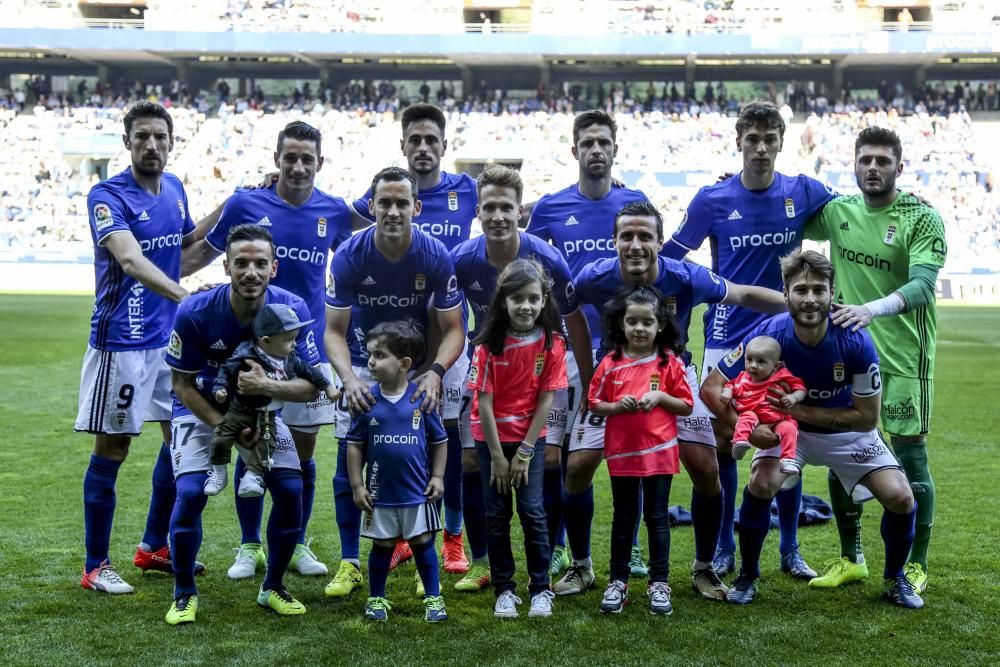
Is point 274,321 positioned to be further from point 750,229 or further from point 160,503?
point 750,229

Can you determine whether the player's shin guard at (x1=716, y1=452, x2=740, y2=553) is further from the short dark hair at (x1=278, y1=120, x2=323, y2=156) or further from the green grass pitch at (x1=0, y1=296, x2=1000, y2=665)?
the short dark hair at (x1=278, y1=120, x2=323, y2=156)

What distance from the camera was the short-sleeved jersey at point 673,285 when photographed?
530 centimetres

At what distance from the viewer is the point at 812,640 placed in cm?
459

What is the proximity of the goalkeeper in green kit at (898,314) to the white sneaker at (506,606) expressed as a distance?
61.7 inches

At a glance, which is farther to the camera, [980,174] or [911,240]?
[980,174]

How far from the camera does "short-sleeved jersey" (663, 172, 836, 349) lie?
587cm

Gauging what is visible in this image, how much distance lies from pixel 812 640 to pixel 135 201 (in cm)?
391

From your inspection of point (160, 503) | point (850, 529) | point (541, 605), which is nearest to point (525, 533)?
point (541, 605)

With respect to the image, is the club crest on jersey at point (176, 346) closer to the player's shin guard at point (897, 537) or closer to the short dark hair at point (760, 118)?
the short dark hair at point (760, 118)

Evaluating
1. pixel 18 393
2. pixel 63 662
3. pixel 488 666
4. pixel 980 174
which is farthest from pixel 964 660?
pixel 980 174

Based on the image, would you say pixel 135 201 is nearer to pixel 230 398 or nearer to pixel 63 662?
pixel 230 398

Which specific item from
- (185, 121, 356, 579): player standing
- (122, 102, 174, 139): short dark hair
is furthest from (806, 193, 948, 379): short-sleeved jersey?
(122, 102, 174, 139): short dark hair

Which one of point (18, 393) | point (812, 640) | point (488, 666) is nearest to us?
point (488, 666)

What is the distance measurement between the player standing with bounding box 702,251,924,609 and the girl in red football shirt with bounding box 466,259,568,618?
852 mm
